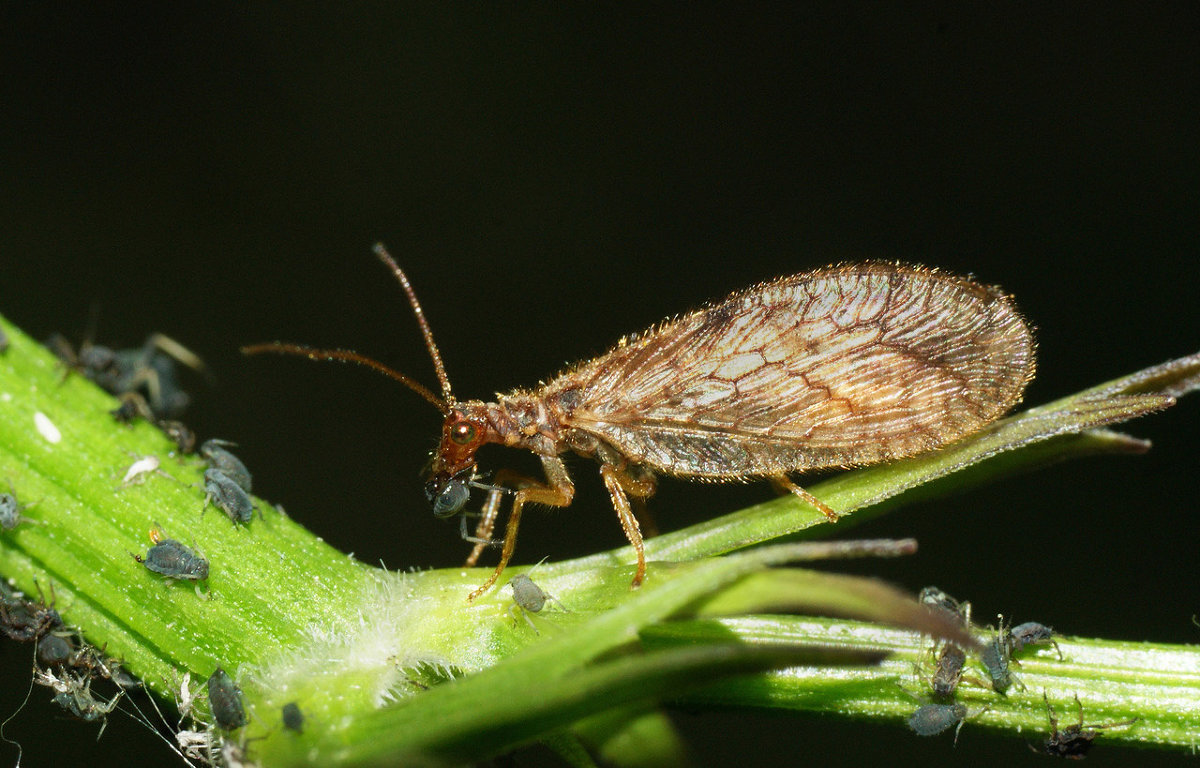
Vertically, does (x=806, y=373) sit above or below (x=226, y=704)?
above

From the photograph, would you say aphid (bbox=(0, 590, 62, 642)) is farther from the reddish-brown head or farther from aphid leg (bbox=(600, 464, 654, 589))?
aphid leg (bbox=(600, 464, 654, 589))

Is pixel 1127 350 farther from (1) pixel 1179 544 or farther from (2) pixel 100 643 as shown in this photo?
Answer: (2) pixel 100 643

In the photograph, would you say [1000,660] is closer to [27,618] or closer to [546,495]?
[546,495]

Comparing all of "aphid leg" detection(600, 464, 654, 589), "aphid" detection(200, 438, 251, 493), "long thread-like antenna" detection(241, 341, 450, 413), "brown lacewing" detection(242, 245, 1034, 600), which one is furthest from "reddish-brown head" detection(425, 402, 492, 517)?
"aphid" detection(200, 438, 251, 493)

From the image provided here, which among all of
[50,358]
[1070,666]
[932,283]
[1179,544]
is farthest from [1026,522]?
[50,358]

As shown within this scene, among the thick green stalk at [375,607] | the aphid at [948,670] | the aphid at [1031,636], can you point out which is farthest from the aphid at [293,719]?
the aphid at [1031,636]

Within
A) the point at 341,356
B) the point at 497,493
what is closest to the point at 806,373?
the point at 497,493
